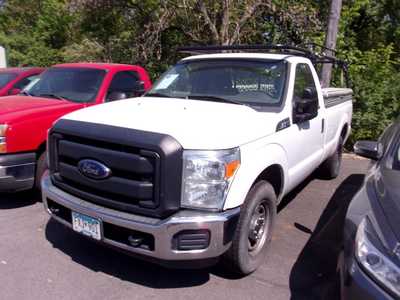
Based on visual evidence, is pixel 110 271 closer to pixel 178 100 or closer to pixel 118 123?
pixel 118 123

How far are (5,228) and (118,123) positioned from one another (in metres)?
2.12

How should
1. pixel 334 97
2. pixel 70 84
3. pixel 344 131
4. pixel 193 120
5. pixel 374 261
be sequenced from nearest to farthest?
pixel 374 261 < pixel 193 120 < pixel 334 97 < pixel 70 84 < pixel 344 131

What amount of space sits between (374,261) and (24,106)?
172 inches

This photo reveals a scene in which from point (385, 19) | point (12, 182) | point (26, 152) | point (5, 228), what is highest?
point (385, 19)

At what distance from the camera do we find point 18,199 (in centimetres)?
530

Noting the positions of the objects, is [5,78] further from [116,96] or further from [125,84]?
[116,96]

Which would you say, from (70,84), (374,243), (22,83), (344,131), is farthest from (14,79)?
(374,243)

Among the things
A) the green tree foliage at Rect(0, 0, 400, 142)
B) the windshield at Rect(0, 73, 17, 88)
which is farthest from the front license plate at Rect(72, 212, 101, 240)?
the green tree foliage at Rect(0, 0, 400, 142)

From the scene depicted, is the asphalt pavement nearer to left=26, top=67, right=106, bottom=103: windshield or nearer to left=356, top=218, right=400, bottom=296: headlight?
left=356, top=218, right=400, bottom=296: headlight

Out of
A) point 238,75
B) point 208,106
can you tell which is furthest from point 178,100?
point 238,75

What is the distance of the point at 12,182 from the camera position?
15.1 ft

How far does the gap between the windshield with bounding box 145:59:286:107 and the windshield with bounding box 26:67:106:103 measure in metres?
1.57

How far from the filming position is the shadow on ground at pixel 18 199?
5.10m

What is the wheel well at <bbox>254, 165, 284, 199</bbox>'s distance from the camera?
3734 millimetres
